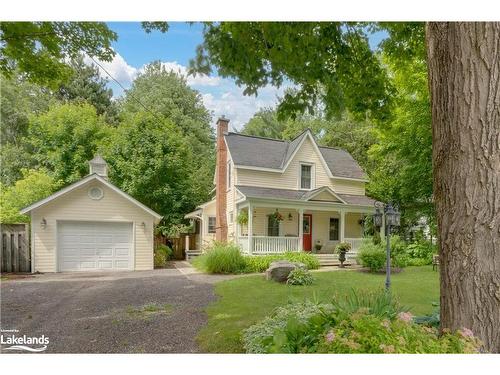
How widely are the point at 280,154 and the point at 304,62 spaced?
0.95 m

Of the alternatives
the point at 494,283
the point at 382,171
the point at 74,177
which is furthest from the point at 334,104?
the point at 74,177

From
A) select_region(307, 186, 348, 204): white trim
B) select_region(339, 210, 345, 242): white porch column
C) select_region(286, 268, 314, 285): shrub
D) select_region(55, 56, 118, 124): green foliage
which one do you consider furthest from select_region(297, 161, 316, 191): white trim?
select_region(55, 56, 118, 124): green foliage

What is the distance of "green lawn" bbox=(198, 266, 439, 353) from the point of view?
258cm

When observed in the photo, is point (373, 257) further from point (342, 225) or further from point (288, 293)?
point (288, 293)

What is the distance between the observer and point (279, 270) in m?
3.07

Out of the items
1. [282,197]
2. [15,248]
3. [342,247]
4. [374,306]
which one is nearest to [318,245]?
[342,247]

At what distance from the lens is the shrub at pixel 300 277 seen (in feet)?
9.86

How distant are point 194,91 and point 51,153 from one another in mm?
1352

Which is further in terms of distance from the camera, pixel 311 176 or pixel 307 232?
pixel 307 232

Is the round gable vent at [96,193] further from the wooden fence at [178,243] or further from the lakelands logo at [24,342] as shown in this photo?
the lakelands logo at [24,342]

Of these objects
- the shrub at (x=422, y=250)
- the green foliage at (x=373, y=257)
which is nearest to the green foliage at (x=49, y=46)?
the green foliage at (x=373, y=257)

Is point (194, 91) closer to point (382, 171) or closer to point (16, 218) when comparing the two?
point (16, 218)

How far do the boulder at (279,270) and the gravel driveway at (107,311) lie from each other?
2.18 ft

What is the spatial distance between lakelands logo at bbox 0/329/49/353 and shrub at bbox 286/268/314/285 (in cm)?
205
